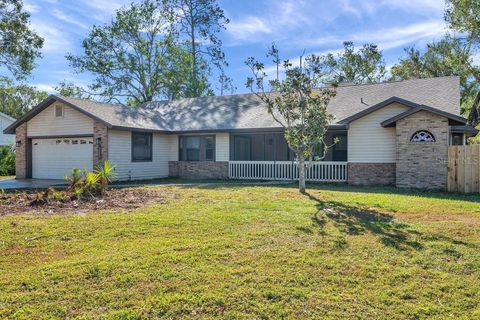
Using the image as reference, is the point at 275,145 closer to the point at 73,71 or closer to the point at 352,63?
the point at 352,63

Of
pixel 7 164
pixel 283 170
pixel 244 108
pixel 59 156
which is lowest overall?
pixel 283 170

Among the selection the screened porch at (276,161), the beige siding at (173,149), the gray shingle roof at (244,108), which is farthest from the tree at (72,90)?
the screened porch at (276,161)

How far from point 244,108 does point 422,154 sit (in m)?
10.2

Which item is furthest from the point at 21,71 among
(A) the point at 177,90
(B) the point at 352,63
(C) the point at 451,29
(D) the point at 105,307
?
(B) the point at 352,63

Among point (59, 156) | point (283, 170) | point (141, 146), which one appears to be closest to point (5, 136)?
point (59, 156)

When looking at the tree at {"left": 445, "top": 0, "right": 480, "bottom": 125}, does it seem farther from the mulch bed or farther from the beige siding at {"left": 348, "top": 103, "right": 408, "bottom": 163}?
the mulch bed

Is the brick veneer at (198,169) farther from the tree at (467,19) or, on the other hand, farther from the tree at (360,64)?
the tree at (360,64)

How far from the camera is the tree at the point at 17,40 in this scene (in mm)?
18078

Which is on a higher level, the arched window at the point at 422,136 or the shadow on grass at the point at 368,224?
the arched window at the point at 422,136

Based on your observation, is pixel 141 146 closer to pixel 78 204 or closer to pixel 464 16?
pixel 78 204

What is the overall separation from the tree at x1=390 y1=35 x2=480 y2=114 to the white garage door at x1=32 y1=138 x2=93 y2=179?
2362 cm

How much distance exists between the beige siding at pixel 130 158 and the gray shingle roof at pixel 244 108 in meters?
0.66

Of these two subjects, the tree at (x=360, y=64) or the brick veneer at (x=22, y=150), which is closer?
the brick veneer at (x=22, y=150)

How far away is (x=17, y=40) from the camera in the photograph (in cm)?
1861
